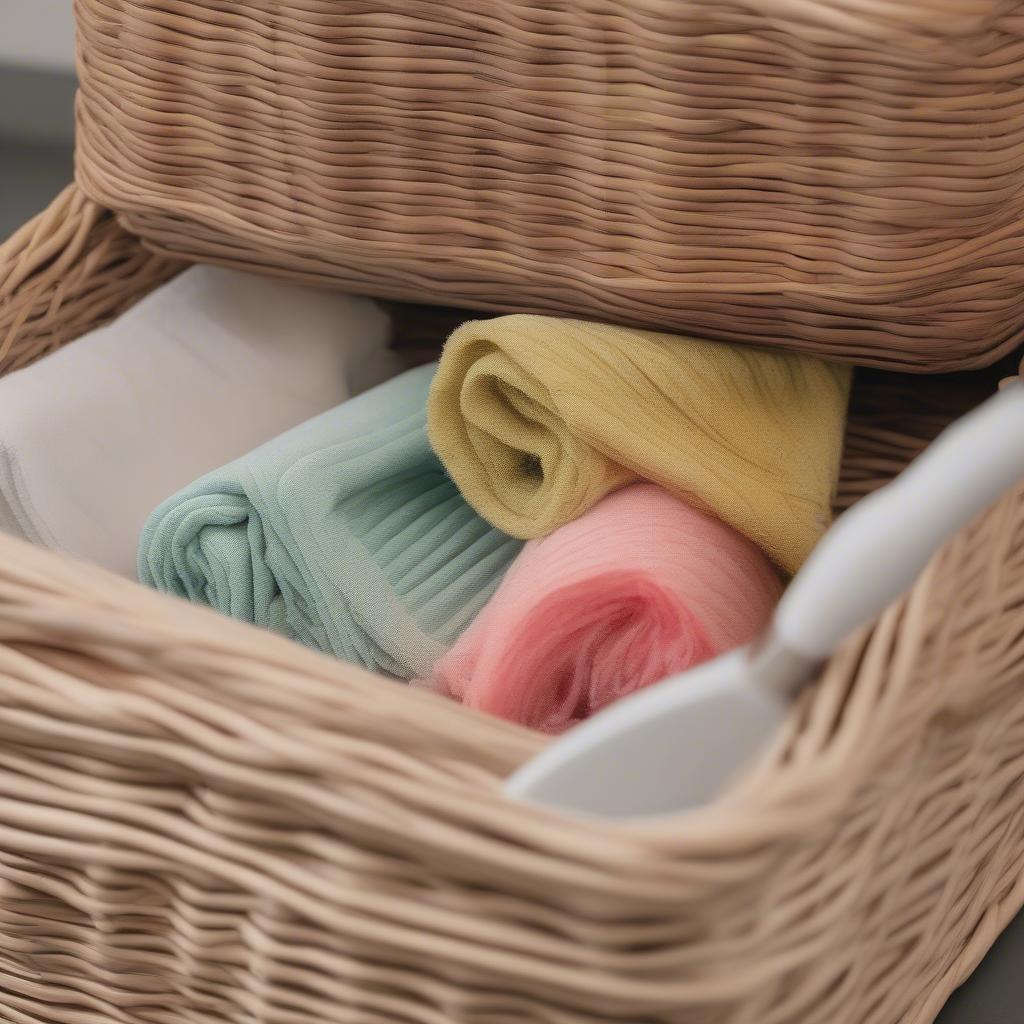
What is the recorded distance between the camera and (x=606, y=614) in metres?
0.54

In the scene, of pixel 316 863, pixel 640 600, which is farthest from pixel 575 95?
pixel 316 863

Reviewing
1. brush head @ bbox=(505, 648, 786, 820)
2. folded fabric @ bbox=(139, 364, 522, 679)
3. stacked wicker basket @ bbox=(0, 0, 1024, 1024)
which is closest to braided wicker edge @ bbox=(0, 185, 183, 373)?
stacked wicker basket @ bbox=(0, 0, 1024, 1024)

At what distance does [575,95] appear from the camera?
51cm

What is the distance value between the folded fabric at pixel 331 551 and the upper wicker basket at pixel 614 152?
9 centimetres

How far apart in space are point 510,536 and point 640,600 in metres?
0.11

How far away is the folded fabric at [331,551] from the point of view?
568 millimetres

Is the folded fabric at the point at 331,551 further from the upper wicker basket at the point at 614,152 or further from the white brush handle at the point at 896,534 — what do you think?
the white brush handle at the point at 896,534

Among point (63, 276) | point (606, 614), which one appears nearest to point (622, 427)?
point (606, 614)

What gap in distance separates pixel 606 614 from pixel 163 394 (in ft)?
0.83

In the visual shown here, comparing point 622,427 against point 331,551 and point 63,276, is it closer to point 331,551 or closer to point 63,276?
point 331,551

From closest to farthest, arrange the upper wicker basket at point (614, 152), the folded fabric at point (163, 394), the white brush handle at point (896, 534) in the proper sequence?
the white brush handle at point (896, 534) < the upper wicker basket at point (614, 152) < the folded fabric at point (163, 394)

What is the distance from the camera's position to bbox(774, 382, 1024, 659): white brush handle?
0.33 m

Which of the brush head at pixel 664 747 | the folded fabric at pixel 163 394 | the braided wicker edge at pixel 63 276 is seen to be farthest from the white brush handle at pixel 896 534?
the braided wicker edge at pixel 63 276

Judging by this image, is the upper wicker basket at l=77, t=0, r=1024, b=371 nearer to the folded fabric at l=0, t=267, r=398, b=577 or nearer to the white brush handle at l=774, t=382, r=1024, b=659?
the folded fabric at l=0, t=267, r=398, b=577
